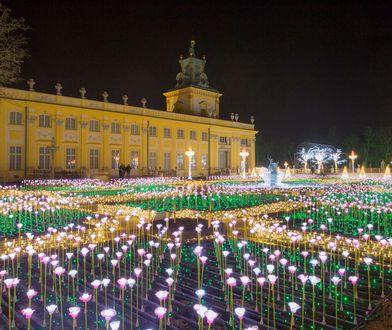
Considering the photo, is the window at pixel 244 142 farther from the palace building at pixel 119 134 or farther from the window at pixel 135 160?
the window at pixel 135 160

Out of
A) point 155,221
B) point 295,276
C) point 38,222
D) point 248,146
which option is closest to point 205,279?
point 295,276

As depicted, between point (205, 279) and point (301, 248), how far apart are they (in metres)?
3.06

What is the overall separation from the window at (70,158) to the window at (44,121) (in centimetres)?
299

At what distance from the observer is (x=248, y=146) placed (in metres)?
52.9

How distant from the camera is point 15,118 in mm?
30000

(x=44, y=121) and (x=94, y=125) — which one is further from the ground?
(x=94, y=125)

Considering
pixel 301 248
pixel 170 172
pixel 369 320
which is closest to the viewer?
pixel 369 320

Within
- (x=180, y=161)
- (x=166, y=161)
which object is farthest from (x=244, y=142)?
(x=166, y=161)

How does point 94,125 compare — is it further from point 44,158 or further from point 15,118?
point 15,118

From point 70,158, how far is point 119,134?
6243mm

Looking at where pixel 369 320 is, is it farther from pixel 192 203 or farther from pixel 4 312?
pixel 192 203

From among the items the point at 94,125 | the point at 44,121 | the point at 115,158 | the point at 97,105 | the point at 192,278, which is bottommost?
the point at 192,278

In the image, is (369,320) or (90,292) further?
(90,292)

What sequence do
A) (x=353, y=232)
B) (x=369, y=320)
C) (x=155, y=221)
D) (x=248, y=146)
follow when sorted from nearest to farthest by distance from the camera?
(x=369, y=320)
(x=353, y=232)
(x=155, y=221)
(x=248, y=146)
